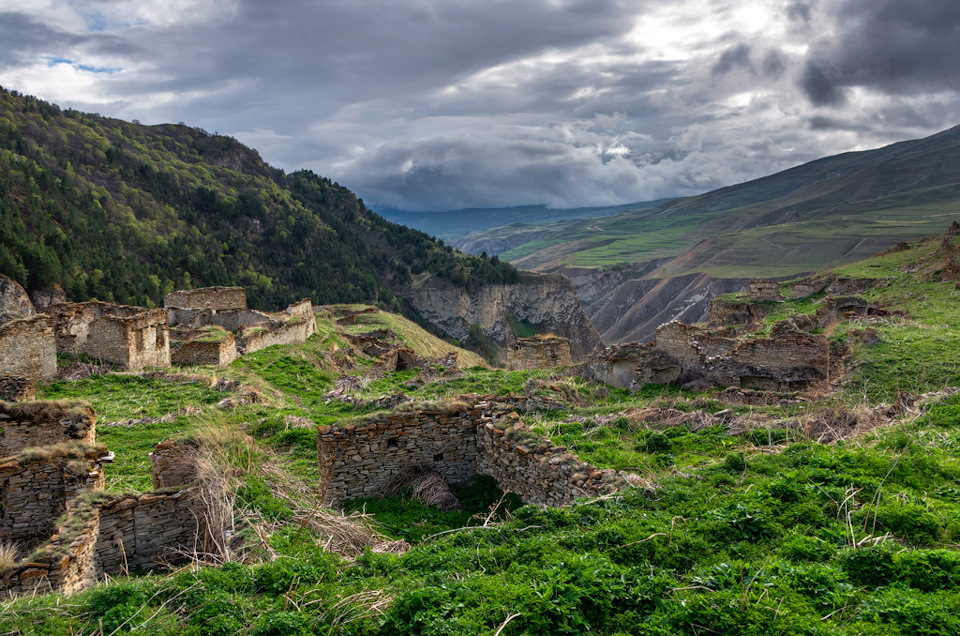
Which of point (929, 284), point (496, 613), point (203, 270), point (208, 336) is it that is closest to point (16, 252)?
point (203, 270)

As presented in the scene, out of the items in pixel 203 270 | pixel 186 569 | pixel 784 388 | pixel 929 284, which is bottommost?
pixel 784 388

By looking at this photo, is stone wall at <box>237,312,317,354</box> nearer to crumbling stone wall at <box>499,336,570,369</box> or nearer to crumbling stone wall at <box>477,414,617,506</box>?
crumbling stone wall at <box>499,336,570,369</box>

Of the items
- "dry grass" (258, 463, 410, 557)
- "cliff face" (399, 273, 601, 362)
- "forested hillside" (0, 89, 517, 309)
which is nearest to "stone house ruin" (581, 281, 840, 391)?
"dry grass" (258, 463, 410, 557)

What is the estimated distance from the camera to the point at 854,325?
1927 centimetres

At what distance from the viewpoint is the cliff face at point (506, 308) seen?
354 feet

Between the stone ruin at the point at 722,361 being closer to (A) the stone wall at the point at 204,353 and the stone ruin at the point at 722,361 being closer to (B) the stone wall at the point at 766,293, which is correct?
(B) the stone wall at the point at 766,293

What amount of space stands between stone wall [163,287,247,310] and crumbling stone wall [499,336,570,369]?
23.8 meters

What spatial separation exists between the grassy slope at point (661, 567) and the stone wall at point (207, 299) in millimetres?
33904

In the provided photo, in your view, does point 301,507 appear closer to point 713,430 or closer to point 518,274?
point 713,430

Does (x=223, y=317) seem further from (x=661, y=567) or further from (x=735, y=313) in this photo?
(x=661, y=567)

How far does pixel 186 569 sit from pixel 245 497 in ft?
6.73

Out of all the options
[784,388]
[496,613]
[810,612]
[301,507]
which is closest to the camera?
[810,612]

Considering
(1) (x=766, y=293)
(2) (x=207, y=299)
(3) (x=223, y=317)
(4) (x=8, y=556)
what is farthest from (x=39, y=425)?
(1) (x=766, y=293)

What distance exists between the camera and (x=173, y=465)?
9336mm
